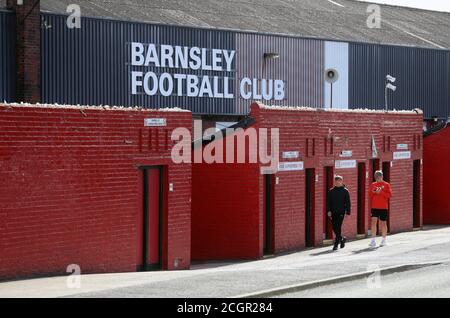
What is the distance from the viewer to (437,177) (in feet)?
128

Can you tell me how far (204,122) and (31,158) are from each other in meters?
18.4

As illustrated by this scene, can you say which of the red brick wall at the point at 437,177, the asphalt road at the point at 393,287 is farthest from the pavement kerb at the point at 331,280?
the red brick wall at the point at 437,177

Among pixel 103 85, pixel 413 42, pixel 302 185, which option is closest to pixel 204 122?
pixel 103 85

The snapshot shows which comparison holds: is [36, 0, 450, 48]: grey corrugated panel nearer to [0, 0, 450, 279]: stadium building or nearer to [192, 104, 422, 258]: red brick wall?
[0, 0, 450, 279]: stadium building

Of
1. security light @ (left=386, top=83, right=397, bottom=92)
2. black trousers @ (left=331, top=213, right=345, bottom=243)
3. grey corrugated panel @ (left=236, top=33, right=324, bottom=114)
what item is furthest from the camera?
security light @ (left=386, top=83, right=397, bottom=92)

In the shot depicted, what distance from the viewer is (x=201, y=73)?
37.6m

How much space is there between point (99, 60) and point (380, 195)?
10201mm

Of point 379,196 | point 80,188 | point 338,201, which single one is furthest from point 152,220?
point 379,196

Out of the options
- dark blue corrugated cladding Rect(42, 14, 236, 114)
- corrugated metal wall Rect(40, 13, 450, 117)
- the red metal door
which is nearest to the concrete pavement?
the red metal door

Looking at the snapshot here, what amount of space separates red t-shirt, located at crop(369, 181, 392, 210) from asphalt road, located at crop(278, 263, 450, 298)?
6.69 metres

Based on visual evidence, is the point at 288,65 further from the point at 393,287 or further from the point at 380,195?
the point at 393,287

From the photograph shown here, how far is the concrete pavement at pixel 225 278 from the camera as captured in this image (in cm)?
1669

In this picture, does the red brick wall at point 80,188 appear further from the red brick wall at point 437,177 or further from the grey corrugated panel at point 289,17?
the red brick wall at point 437,177

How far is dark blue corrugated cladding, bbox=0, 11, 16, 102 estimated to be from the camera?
3053 cm
